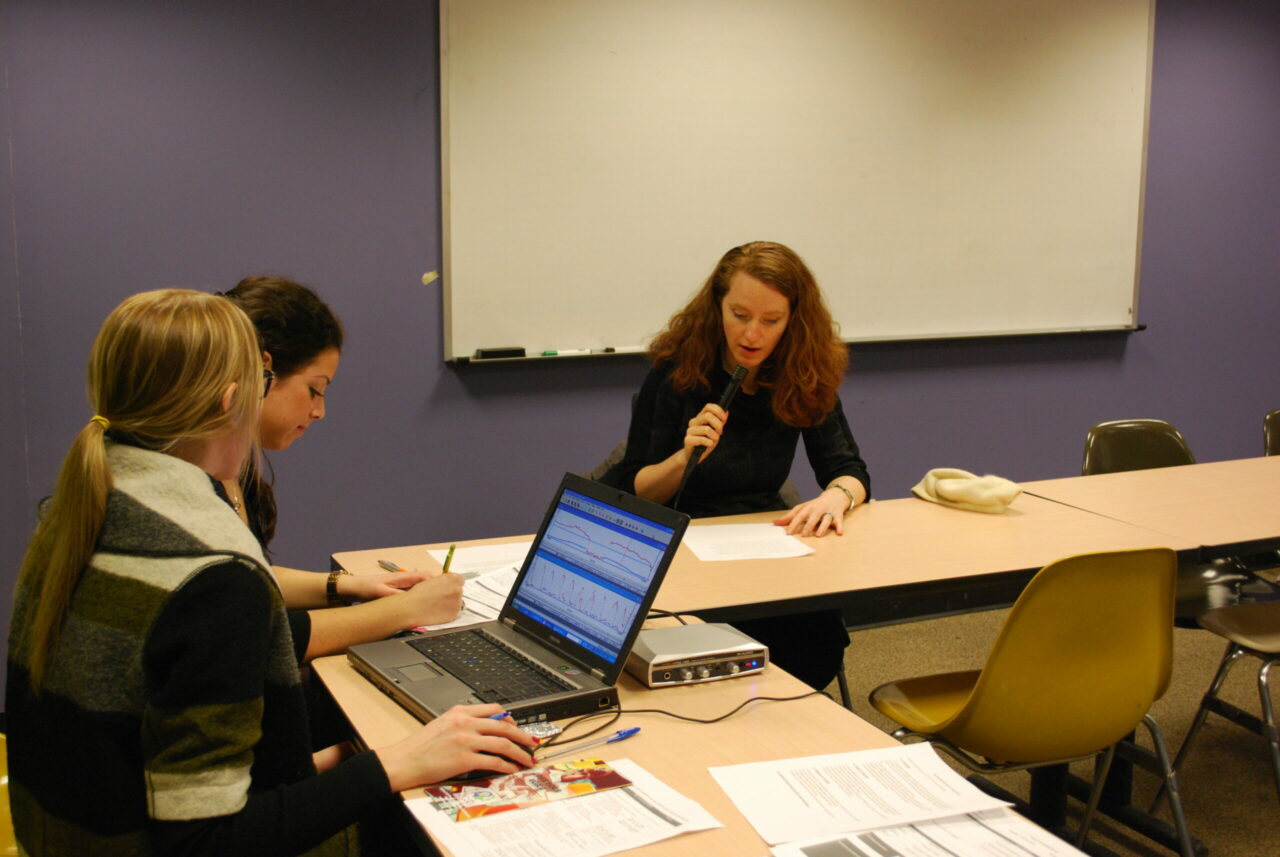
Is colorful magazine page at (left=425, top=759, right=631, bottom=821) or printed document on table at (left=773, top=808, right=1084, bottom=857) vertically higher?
colorful magazine page at (left=425, top=759, right=631, bottom=821)

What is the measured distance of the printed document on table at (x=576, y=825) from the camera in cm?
117

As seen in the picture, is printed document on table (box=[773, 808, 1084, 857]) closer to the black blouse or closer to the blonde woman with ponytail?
the blonde woman with ponytail

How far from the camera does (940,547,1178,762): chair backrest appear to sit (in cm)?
188

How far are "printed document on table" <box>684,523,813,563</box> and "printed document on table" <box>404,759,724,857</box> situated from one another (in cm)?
98

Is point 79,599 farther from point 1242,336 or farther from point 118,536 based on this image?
point 1242,336

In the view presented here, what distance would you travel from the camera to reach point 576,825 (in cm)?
122

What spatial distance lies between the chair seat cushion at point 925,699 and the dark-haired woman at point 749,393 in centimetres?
30

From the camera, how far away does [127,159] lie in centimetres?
296

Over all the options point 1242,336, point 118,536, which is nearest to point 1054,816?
point 118,536

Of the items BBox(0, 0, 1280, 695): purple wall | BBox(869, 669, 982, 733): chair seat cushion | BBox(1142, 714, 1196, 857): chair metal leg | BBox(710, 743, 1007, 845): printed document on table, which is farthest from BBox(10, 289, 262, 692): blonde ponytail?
BBox(0, 0, 1280, 695): purple wall

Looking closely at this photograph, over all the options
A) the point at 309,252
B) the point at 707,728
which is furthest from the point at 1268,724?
the point at 309,252

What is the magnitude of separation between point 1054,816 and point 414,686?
5.08 feet

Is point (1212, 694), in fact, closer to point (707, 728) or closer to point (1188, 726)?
point (1188, 726)

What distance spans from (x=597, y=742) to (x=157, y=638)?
1.92 ft
